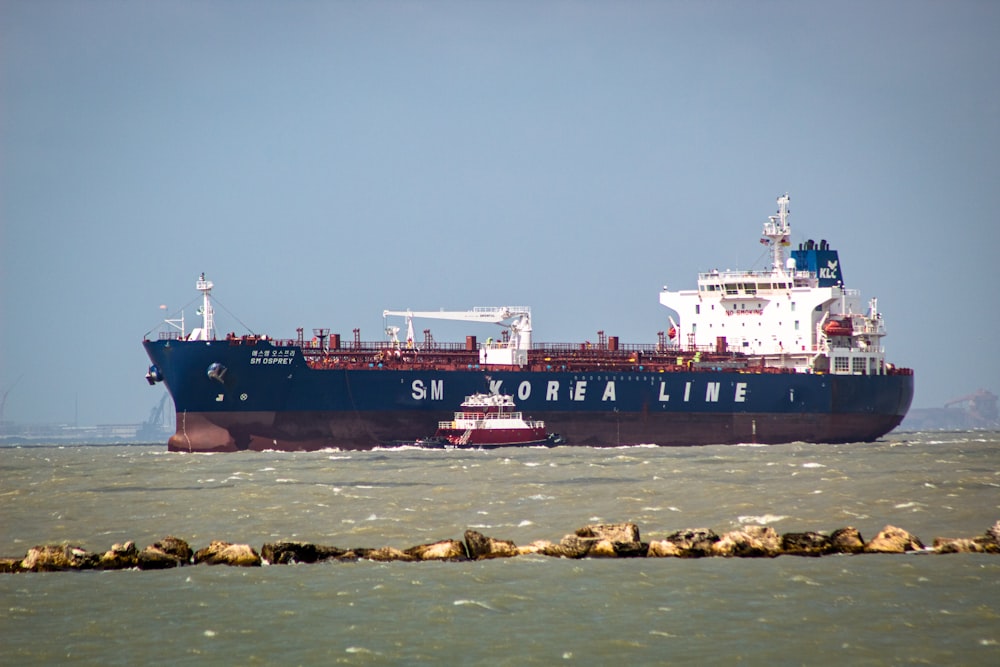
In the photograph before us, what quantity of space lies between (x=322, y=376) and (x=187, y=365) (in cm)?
571

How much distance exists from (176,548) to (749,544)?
445 inches

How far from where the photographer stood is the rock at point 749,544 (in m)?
24.7

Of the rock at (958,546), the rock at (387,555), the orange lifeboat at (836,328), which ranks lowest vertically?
the rock at (387,555)

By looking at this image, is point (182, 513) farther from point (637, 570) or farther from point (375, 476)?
point (637, 570)

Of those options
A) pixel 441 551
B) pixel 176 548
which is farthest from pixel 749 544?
pixel 176 548

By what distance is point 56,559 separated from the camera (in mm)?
24312

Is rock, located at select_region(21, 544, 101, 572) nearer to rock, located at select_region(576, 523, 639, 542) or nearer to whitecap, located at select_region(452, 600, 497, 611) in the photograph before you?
whitecap, located at select_region(452, 600, 497, 611)

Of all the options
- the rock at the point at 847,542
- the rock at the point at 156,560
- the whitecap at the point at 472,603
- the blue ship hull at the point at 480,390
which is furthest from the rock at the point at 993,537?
the blue ship hull at the point at 480,390

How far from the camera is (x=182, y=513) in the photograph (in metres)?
31.3

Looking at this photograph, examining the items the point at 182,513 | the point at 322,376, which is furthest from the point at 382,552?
the point at 322,376

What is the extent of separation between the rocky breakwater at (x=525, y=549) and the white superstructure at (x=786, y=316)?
42105 millimetres

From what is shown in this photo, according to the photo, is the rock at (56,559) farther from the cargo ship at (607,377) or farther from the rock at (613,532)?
the cargo ship at (607,377)

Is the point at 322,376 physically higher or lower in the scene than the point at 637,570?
higher

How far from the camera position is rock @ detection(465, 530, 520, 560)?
24.8 metres
